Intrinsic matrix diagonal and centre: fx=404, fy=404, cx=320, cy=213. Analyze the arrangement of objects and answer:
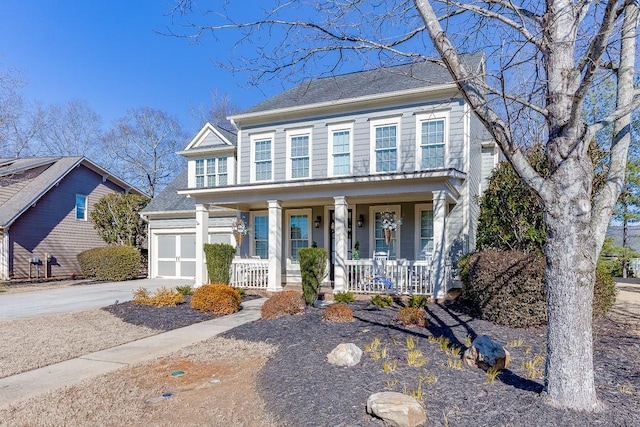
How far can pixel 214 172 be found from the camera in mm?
15039

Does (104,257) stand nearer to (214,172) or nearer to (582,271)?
(214,172)

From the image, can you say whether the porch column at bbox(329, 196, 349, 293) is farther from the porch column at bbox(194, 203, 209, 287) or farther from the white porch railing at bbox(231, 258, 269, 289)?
the porch column at bbox(194, 203, 209, 287)

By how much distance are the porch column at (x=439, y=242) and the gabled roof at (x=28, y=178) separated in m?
17.0

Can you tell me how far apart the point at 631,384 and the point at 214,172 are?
44.1ft

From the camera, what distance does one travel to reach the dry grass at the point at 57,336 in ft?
18.4

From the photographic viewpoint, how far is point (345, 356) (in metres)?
4.77

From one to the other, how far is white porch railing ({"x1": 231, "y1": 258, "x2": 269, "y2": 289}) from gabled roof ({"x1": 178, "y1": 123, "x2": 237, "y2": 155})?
15.6 feet

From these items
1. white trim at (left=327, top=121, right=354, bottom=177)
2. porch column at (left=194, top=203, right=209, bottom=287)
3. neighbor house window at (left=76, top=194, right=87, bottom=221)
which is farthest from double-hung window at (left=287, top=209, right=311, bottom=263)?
neighbor house window at (left=76, top=194, right=87, bottom=221)

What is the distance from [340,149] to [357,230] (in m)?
2.68

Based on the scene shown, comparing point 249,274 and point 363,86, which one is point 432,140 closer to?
point 363,86

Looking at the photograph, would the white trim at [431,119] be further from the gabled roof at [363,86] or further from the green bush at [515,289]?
the green bush at [515,289]

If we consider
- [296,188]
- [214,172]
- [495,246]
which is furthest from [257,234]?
[495,246]

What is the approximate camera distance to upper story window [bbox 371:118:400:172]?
11875mm

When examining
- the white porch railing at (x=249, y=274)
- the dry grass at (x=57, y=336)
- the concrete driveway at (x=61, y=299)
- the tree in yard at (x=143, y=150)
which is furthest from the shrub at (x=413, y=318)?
the tree in yard at (x=143, y=150)
